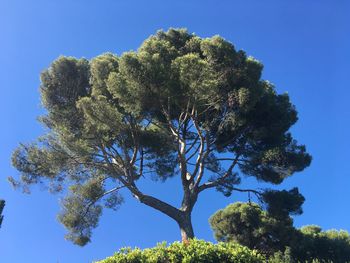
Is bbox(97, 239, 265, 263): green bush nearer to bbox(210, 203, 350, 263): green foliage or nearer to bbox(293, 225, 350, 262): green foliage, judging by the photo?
bbox(210, 203, 350, 263): green foliage

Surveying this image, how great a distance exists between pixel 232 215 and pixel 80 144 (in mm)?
9816

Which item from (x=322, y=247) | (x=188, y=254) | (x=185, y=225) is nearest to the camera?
(x=188, y=254)

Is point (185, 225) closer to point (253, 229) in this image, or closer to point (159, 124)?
point (159, 124)

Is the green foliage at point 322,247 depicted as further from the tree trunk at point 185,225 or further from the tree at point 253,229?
the tree trunk at point 185,225

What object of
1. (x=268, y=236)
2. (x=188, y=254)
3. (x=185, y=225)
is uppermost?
(x=268, y=236)

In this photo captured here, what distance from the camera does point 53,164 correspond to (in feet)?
41.0

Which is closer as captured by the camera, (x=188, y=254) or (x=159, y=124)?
(x=188, y=254)

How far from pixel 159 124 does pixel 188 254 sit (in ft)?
24.1

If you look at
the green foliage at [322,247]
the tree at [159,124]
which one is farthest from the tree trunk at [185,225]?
the green foliage at [322,247]

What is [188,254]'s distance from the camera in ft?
20.1

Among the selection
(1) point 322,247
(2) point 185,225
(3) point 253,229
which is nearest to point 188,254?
(2) point 185,225

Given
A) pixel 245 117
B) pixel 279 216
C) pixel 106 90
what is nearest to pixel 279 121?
pixel 245 117

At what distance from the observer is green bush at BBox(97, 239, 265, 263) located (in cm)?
612

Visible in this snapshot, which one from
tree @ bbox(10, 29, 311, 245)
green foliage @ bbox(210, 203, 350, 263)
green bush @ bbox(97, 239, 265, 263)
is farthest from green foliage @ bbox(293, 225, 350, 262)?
green bush @ bbox(97, 239, 265, 263)
